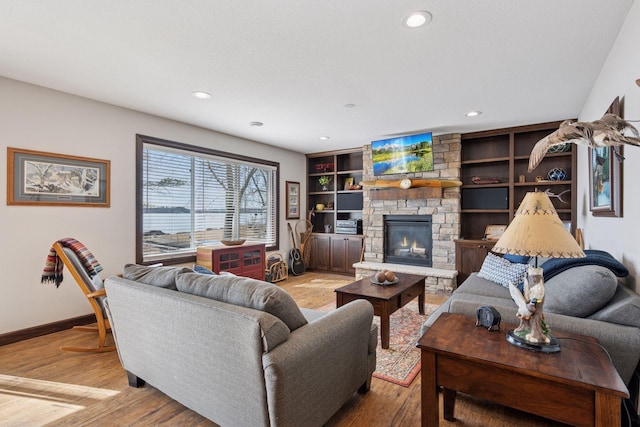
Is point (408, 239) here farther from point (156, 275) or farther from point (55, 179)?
point (55, 179)

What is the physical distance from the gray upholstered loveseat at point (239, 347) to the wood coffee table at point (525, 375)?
0.48 metres

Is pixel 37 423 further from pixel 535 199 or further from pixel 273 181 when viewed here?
pixel 273 181

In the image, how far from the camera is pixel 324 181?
630 centimetres

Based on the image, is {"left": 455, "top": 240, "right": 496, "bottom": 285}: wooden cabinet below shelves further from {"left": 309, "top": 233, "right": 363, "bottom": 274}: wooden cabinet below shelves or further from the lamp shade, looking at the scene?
the lamp shade

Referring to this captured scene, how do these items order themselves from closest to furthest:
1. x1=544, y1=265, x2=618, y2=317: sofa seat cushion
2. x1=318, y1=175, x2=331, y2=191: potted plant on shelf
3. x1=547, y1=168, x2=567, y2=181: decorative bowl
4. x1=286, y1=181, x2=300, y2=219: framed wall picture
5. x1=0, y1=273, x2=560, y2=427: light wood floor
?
1. x1=544, y1=265, x2=618, y2=317: sofa seat cushion
2. x1=0, y1=273, x2=560, y2=427: light wood floor
3. x1=547, y1=168, x2=567, y2=181: decorative bowl
4. x1=286, y1=181, x2=300, y2=219: framed wall picture
5. x1=318, y1=175, x2=331, y2=191: potted plant on shelf

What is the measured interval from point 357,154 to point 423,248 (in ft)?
7.69

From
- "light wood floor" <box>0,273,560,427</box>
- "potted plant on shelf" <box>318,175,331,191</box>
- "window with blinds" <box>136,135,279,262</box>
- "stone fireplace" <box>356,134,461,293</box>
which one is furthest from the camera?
"potted plant on shelf" <box>318,175,331,191</box>

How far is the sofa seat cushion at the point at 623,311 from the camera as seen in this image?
159 centimetres

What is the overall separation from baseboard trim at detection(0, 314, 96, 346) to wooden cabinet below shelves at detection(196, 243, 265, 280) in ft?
4.54

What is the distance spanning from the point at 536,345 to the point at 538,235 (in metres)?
0.49

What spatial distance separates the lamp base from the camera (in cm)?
139

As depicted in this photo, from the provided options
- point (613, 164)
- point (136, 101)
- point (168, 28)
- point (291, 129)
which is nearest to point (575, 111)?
Result: point (613, 164)

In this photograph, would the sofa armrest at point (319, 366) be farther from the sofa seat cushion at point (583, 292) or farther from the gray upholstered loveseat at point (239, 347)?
the sofa seat cushion at point (583, 292)

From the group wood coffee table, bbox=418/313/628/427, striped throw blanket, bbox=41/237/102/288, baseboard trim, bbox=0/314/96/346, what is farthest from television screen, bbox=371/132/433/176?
baseboard trim, bbox=0/314/96/346
